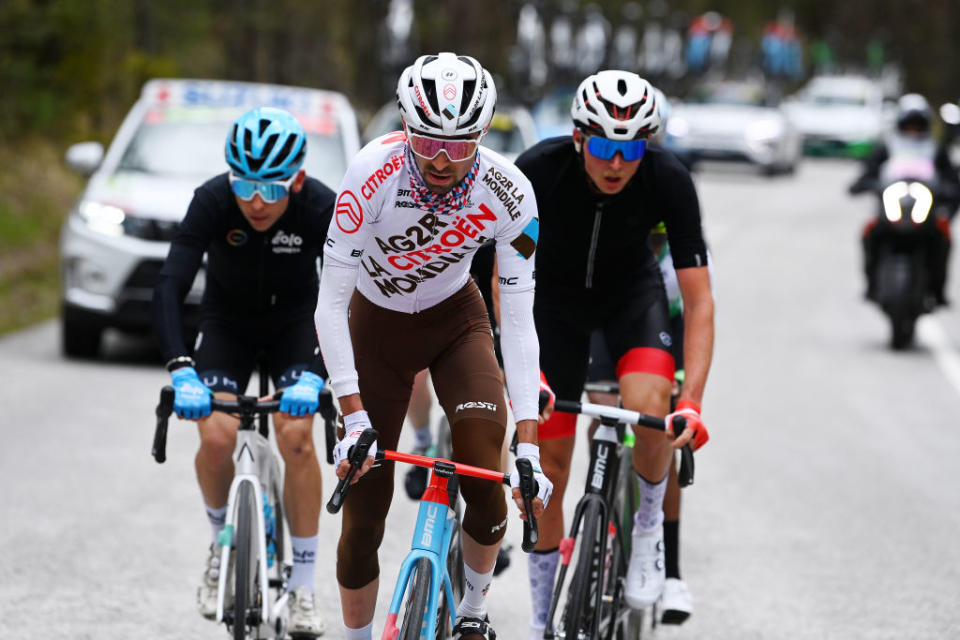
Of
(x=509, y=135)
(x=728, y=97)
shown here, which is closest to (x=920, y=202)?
(x=509, y=135)

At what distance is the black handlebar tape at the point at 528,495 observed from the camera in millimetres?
4641

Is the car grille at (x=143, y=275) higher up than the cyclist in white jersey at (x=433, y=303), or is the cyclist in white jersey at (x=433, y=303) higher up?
the cyclist in white jersey at (x=433, y=303)

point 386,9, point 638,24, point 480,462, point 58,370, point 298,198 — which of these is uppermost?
point 298,198

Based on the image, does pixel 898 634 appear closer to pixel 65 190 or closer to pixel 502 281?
pixel 502 281

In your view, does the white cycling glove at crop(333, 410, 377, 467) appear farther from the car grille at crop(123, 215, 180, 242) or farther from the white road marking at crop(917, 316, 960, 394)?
the white road marking at crop(917, 316, 960, 394)

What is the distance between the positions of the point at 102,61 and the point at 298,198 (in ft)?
68.8

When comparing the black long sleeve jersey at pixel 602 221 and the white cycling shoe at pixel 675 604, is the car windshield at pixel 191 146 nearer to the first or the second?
the black long sleeve jersey at pixel 602 221

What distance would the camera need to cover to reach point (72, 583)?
698 centimetres

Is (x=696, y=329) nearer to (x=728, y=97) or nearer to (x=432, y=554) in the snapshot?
(x=432, y=554)

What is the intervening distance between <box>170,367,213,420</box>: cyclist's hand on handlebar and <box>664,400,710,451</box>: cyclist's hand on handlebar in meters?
1.46

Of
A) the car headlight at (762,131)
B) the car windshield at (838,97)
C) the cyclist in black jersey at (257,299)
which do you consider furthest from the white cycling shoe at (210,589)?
the car windshield at (838,97)

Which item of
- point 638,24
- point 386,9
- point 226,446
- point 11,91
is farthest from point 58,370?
point 638,24

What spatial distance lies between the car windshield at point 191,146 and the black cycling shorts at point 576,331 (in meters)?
6.40

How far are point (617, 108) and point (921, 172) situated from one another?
958 centimetres
